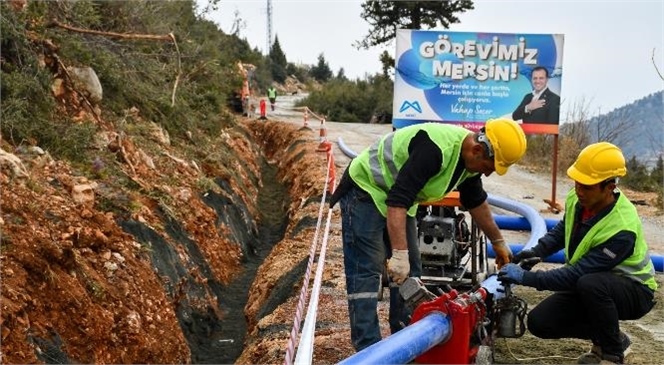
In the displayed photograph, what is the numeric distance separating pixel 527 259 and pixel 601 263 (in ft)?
1.51

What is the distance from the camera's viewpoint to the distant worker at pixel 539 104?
445 inches

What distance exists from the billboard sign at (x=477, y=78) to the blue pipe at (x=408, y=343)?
761 cm

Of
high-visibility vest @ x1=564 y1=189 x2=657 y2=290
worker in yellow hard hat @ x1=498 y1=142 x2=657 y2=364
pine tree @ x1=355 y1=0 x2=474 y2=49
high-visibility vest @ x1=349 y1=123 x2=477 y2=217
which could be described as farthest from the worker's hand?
pine tree @ x1=355 y1=0 x2=474 y2=49

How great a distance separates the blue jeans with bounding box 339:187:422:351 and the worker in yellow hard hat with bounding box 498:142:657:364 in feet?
2.50

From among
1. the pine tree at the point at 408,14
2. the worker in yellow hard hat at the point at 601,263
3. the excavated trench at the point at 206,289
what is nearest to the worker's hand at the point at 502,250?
the worker in yellow hard hat at the point at 601,263

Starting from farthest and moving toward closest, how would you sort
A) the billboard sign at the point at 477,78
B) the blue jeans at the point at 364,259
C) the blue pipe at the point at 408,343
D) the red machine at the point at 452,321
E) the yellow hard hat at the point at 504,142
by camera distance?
1. the billboard sign at the point at 477,78
2. the blue jeans at the point at 364,259
3. the yellow hard hat at the point at 504,142
4. the red machine at the point at 452,321
5. the blue pipe at the point at 408,343

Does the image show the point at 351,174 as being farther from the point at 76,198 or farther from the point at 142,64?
the point at 142,64

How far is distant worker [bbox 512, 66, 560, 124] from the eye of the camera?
1130cm

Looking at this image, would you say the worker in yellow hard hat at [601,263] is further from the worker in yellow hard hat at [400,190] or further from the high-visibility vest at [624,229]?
the worker in yellow hard hat at [400,190]

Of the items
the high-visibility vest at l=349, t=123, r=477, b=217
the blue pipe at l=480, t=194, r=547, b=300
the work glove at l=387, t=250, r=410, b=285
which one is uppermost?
the high-visibility vest at l=349, t=123, r=477, b=217

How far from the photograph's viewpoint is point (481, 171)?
409cm

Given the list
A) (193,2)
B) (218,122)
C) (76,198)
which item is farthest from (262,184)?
(76,198)

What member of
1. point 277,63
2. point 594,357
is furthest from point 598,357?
point 277,63

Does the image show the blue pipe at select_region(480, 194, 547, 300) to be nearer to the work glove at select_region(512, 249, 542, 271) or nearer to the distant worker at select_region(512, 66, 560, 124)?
the work glove at select_region(512, 249, 542, 271)
